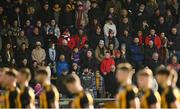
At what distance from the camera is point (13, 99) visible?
14250 millimetres

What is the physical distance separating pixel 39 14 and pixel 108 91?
3.64 metres

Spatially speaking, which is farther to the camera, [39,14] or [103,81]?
[39,14]

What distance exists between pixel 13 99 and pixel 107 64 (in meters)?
7.43

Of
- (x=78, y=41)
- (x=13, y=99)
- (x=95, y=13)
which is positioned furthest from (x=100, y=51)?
(x=13, y=99)

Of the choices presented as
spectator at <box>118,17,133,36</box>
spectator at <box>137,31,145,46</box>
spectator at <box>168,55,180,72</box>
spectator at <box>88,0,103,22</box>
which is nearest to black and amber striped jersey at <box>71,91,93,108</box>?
spectator at <box>168,55,180,72</box>

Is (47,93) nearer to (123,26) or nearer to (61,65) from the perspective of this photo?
(61,65)

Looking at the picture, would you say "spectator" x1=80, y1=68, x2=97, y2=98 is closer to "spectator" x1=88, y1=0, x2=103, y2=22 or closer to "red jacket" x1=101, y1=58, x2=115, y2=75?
"red jacket" x1=101, y1=58, x2=115, y2=75

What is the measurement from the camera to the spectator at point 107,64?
21.3 m

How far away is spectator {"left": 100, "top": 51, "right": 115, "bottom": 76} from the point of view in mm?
21312

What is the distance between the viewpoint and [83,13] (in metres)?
23.2

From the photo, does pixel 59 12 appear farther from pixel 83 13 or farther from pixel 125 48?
pixel 125 48

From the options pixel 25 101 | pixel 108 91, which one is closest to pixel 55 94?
pixel 25 101

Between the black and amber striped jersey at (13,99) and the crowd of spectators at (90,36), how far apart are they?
6.35 metres

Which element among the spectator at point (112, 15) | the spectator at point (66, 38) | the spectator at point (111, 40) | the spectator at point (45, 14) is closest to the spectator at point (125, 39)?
the spectator at point (111, 40)
